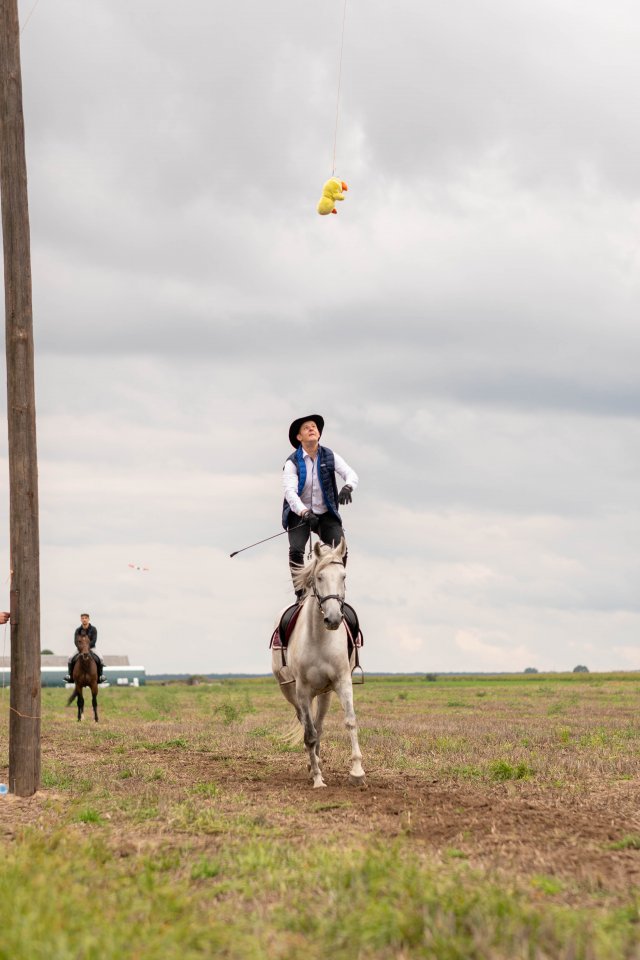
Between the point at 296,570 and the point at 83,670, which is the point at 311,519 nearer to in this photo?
the point at 296,570

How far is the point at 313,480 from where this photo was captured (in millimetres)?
13328

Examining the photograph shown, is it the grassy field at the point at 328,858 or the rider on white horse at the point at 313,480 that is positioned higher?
the rider on white horse at the point at 313,480

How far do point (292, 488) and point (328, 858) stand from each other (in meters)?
6.44

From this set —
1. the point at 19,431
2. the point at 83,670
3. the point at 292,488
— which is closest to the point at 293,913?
the point at 292,488

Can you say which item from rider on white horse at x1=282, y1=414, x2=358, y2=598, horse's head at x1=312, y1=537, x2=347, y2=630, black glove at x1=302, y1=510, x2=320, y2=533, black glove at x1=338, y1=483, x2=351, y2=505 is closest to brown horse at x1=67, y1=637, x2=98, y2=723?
rider on white horse at x1=282, y1=414, x2=358, y2=598

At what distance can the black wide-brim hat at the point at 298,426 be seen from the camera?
1333 centimetres

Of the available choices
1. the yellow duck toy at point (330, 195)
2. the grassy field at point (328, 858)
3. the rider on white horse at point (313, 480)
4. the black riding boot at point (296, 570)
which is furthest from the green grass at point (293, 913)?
the yellow duck toy at point (330, 195)

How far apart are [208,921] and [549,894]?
2146mm

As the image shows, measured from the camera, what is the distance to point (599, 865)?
292 inches

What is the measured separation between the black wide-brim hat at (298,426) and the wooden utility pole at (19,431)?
3.26 meters

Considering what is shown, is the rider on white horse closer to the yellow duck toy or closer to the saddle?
the saddle

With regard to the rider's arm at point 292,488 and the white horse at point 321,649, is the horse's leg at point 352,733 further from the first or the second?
the rider's arm at point 292,488

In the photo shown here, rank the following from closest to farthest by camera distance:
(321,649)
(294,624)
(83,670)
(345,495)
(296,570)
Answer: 1. (321,649)
2. (345,495)
3. (294,624)
4. (296,570)
5. (83,670)

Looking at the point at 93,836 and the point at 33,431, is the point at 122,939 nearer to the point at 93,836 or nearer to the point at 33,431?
the point at 93,836
